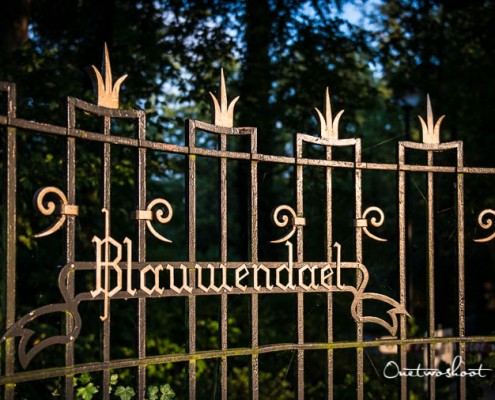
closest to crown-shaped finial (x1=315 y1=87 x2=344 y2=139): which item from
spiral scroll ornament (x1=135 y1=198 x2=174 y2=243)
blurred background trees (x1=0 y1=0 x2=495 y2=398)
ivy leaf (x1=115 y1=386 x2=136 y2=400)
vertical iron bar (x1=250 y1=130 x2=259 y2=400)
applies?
vertical iron bar (x1=250 y1=130 x2=259 y2=400)

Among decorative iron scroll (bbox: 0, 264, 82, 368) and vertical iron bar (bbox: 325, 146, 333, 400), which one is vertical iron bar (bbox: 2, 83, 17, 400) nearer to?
decorative iron scroll (bbox: 0, 264, 82, 368)

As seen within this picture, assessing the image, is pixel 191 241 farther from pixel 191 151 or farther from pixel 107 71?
pixel 107 71

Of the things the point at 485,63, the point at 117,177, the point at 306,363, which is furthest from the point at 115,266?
the point at 485,63

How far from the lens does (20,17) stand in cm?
815

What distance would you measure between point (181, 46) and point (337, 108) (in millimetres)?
2297

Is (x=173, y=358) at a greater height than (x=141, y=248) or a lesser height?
lesser

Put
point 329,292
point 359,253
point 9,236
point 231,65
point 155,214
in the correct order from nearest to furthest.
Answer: point 9,236 < point 155,214 < point 329,292 < point 359,253 < point 231,65

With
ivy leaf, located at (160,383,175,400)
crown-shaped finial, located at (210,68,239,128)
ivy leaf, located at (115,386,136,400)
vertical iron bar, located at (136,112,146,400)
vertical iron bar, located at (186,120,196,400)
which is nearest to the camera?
vertical iron bar, located at (136,112,146,400)

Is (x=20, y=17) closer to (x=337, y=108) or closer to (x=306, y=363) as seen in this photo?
(x=337, y=108)

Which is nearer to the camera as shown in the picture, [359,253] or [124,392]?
[124,392]

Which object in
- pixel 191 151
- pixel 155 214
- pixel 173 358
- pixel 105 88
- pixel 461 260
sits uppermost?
pixel 105 88

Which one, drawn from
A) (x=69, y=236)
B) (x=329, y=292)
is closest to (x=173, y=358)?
(x=69, y=236)

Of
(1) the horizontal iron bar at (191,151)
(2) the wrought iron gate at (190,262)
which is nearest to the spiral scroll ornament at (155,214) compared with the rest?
(2) the wrought iron gate at (190,262)

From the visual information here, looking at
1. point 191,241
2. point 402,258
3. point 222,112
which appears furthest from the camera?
point 402,258
